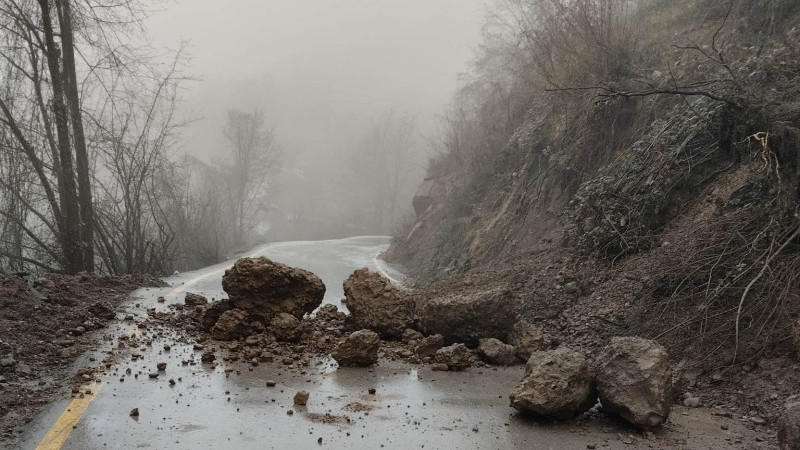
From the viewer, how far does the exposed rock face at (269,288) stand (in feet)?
23.6

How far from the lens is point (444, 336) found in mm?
7039

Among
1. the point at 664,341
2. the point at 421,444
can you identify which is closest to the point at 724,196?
the point at 664,341

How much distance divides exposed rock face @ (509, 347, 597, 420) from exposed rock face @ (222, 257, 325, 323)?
3.40 metres

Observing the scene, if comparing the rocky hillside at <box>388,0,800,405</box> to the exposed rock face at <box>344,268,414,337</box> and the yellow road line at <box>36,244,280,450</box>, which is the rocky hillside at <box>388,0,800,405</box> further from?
the yellow road line at <box>36,244,280,450</box>

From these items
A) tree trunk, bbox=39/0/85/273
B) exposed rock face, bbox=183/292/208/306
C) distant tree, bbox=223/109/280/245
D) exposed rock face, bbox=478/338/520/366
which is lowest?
exposed rock face, bbox=478/338/520/366

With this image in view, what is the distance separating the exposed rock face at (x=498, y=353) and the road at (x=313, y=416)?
0.98 feet

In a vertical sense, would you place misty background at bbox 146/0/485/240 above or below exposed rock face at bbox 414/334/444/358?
above

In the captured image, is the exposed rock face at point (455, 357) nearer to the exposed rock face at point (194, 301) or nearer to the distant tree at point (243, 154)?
the exposed rock face at point (194, 301)

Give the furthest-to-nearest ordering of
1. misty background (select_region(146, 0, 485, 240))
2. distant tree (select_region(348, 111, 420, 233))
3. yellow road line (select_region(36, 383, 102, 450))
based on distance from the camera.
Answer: misty background (select_region(146, 0, 485, 240))
distant tree (select_region(348, 111, 420, 233))
yellow road line (select_region(36, 383, 102, 450))

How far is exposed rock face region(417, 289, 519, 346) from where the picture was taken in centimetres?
690

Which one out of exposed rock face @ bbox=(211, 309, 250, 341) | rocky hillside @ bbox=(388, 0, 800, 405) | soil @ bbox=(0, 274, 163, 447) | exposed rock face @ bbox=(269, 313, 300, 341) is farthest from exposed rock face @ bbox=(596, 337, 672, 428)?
soil @ bbox=(0, 274, 163, 447)

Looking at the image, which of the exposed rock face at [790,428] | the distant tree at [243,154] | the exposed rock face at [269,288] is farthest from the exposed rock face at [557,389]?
the distant tree at [243,154]

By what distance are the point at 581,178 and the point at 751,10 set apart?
3.86m

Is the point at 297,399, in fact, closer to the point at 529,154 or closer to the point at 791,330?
the point at 791,330
